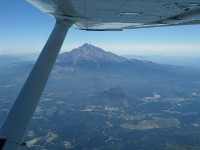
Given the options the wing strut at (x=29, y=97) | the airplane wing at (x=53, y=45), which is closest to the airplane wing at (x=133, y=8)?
the airplane wing at (x=53, y=45)

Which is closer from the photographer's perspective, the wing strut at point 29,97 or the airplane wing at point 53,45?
the wing strut at point 29,97

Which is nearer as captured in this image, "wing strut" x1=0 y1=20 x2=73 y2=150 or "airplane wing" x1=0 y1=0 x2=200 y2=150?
"wing strut" x1=0 y1=20 x2=73 y2=150

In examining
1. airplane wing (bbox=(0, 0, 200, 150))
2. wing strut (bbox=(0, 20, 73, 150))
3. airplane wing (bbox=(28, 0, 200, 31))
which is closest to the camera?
wing strut (bbox=(0, 20, 73, 150))

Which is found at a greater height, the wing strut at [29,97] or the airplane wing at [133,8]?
the airplane wing at [133,8]

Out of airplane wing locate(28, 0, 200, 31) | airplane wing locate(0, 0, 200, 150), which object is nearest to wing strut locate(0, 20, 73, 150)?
airplane wing locate(0, 0, 200, 150)

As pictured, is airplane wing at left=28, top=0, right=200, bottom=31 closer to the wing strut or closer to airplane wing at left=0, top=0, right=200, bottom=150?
airplane wing at left=0, top=0, right=200, bottom=150

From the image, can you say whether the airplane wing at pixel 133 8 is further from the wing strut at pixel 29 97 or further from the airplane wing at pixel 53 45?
the wing strut at pixel 29 97

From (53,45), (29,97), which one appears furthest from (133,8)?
(29,97)

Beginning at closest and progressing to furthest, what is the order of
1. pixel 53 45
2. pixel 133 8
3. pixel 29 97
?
1. pixel 29 97
2. pixel 133 8
3. pixel 53 45

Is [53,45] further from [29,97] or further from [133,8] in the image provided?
[133,8]

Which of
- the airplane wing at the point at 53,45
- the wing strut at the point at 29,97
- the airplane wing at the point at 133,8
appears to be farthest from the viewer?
the airplane wing at the point at 133,8
